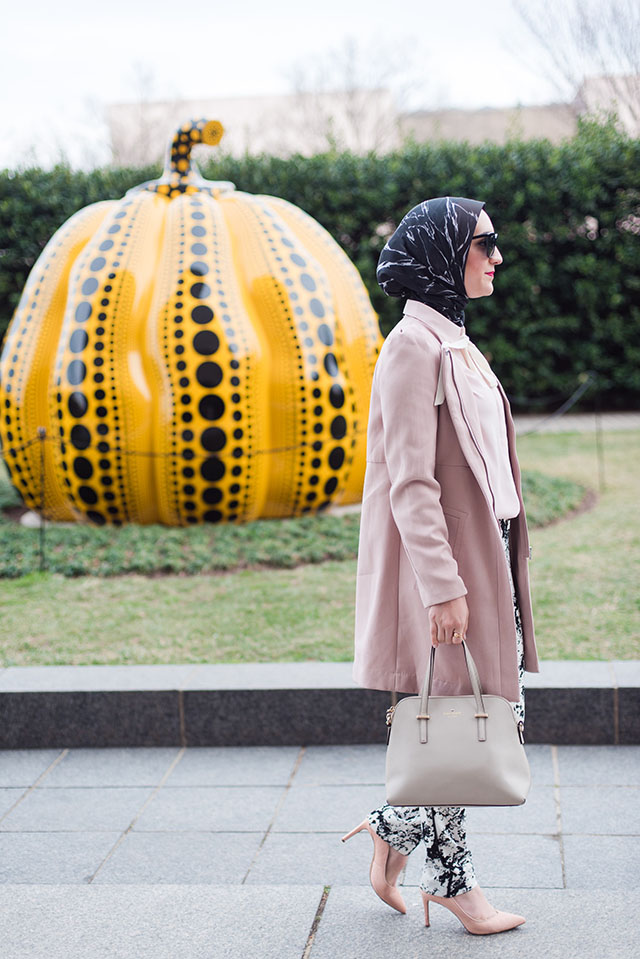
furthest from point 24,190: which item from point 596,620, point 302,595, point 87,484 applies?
point 596,620

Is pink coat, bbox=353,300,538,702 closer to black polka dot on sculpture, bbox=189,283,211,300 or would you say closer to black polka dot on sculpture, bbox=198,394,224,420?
black polka dot on sculpture, bbox=198,394,224,420

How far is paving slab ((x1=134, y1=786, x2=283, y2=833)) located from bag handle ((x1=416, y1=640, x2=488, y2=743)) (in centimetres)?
136

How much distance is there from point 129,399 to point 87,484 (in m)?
0.66

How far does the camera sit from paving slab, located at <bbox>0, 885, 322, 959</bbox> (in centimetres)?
256

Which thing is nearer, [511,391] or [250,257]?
[250,257]

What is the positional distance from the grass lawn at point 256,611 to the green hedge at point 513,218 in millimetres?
7810

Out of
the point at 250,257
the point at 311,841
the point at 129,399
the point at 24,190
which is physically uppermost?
the point at 24,190

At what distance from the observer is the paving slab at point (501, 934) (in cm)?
249

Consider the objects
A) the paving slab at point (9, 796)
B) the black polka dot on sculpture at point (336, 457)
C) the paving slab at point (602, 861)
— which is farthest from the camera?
the black polka dot on sculpture at point (336, 457)

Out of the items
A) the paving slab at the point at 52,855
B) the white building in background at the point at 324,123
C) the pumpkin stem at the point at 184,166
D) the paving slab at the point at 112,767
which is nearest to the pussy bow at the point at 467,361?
the paving slab at the point at 52,855

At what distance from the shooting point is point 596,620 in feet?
16.9

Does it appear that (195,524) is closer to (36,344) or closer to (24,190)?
(36,344)

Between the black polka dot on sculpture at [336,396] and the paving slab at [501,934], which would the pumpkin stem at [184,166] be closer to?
the black polka dot on sculpture at [336,396]

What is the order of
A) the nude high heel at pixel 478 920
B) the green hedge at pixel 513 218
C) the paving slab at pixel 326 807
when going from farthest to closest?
the green hedge at pixel 513 218 < the paving slab at pixel 326 807 < the nude high heel at pixel 478 920
